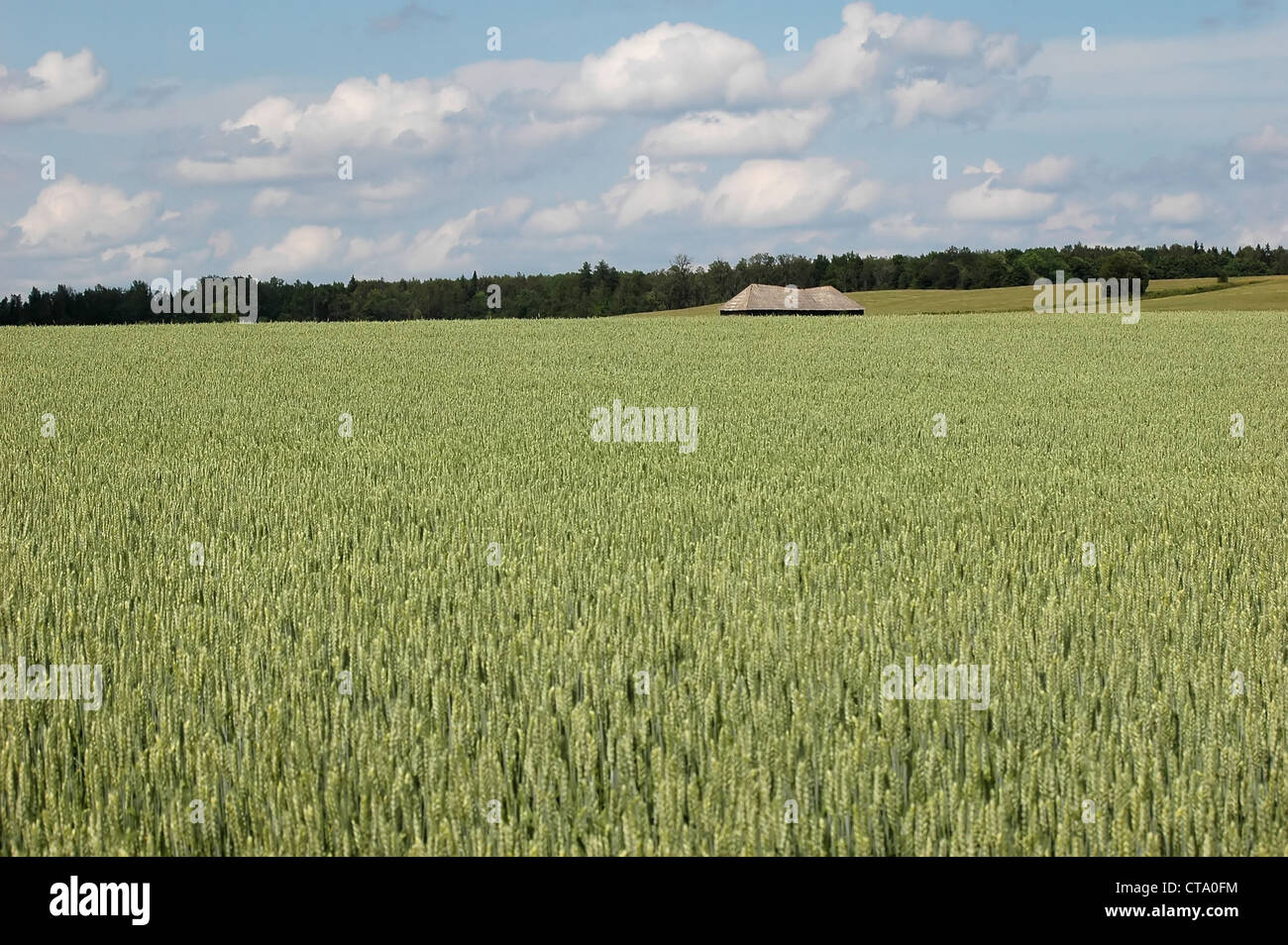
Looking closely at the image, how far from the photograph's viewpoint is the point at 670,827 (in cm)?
379

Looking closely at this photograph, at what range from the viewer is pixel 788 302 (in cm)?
7594

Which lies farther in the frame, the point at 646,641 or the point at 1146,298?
the point at 1146,298

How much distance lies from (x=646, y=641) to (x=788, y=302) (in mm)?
71776

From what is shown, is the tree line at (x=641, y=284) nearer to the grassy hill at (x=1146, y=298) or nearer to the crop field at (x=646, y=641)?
the grassy hill at (x=1146, y=298)

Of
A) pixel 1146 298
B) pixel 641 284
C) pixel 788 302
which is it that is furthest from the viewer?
pixel 641 284

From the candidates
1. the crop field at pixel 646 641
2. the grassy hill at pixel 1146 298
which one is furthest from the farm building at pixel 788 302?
the crop field at pixel 646 641

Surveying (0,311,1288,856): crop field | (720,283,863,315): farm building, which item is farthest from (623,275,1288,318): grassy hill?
(0,311,1288,856): crop field

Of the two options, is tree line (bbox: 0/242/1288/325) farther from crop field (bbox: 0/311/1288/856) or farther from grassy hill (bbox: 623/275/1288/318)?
crop field (bbox: 0/311/1288/856)

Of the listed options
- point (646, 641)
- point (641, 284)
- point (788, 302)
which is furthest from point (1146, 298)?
point (646, 641)

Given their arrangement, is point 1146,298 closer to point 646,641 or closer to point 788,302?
point 788,302

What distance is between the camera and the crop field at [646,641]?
3.98m

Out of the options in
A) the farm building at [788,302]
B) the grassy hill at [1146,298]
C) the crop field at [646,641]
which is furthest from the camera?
the farm building at [788,302]

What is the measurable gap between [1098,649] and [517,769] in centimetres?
292

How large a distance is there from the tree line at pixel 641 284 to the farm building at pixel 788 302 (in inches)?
352
